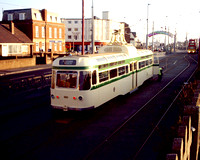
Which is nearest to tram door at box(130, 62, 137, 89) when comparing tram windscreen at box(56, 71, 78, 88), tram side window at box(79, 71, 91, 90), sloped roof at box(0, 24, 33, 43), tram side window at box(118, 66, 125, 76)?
tram side window at box(118, 66, 125, 76)

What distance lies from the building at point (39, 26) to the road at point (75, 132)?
3836 cm

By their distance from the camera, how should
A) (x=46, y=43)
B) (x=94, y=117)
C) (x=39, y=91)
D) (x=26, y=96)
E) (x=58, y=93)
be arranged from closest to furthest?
(x=58, y=93)
(x=94, y=117)
(x=26, y=96)
(x=39, y=91)
(x=46, y=43)

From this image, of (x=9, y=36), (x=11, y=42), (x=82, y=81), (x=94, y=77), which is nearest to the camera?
(x=82, y=81)

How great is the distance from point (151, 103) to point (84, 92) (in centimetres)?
662

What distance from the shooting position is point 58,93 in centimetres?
1411

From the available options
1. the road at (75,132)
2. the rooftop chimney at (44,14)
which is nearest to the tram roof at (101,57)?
the road at (75,132)

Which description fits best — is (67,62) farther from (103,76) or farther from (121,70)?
(121,70)

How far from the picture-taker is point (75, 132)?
12531 millimetres

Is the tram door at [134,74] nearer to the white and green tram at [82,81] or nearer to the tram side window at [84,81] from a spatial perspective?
the white and green tram at [82,81]

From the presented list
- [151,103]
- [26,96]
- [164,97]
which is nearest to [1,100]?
[26,96]

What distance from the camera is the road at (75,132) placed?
33.6 ft

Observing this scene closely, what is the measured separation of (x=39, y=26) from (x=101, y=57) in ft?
149

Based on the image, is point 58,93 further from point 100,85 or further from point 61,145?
point 61,145

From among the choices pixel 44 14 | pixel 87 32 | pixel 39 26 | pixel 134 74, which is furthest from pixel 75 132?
pixel 87 32
